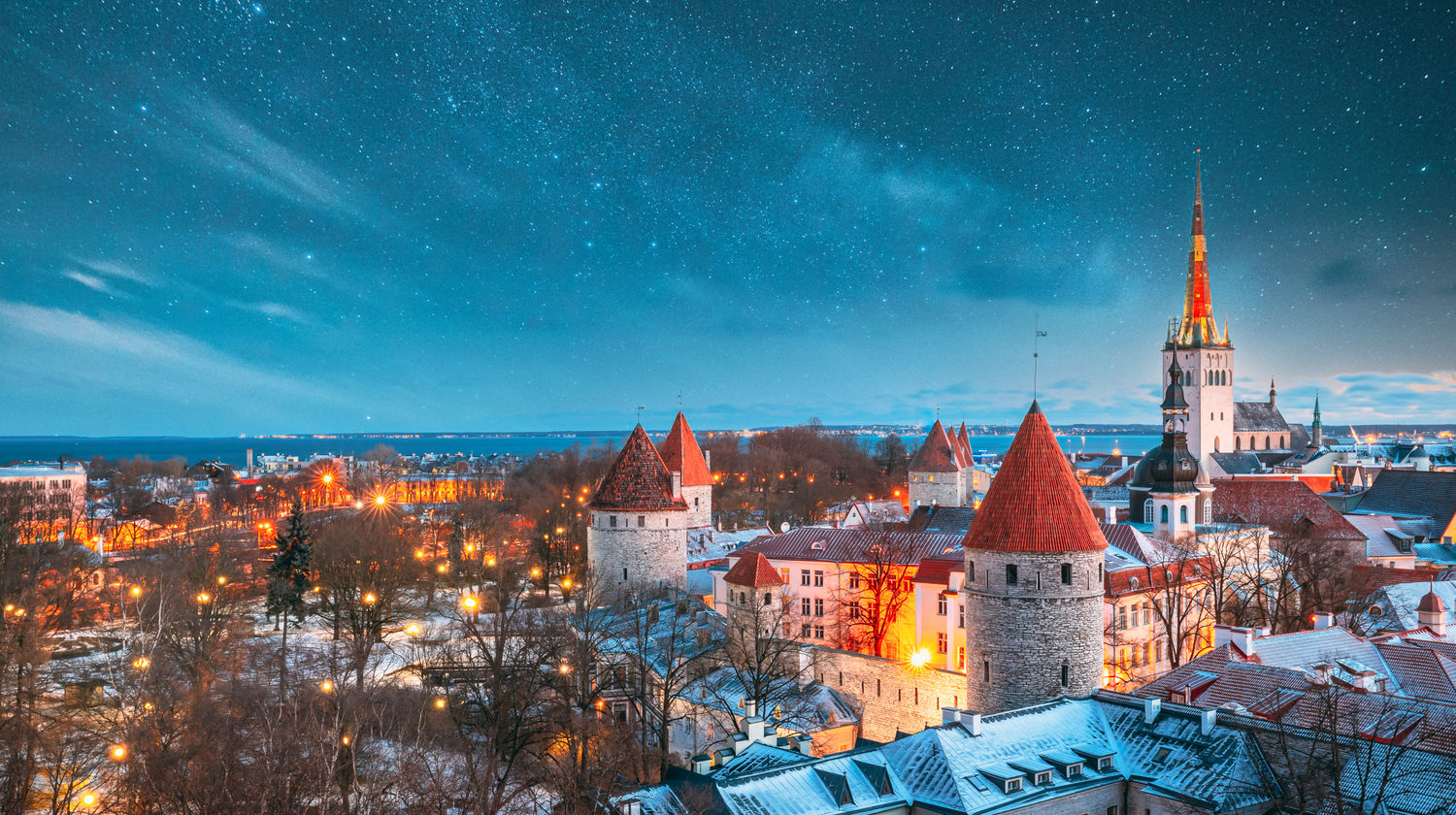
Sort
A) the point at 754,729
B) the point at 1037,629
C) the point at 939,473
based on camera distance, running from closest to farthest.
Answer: the point at 754,729
the point at 1037,629
the point at 939,473

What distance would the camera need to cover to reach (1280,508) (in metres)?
47.3

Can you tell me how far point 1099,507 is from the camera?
48.2 metres

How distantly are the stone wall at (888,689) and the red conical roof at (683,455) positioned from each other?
736 inches

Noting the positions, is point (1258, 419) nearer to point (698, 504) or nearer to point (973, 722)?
point (698, 504)

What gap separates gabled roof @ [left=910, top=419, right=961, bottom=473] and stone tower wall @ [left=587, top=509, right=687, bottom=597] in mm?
22011

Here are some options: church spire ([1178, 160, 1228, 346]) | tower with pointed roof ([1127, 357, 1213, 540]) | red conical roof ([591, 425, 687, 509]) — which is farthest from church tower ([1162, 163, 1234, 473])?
red conical roof ([591, 425, 687, 509])

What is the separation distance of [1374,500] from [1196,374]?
1768cm

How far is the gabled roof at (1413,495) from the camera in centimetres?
5256

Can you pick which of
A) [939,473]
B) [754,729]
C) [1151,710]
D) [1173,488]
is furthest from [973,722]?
[939,473]

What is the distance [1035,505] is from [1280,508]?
1190 inches

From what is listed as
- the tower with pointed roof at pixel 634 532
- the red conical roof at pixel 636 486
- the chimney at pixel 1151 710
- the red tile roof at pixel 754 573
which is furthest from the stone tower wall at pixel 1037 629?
the red conical roof at pixel 636 486

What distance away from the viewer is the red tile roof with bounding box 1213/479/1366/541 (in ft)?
148

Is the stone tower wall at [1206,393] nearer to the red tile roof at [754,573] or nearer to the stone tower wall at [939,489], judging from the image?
the stone tower wall at [939,489]

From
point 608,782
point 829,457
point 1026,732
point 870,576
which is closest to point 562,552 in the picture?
point 870,576
